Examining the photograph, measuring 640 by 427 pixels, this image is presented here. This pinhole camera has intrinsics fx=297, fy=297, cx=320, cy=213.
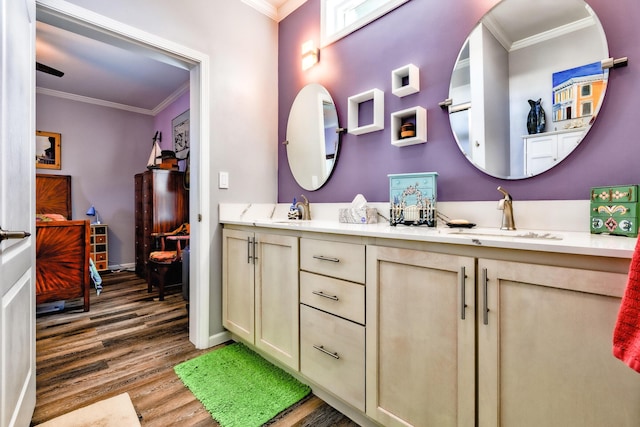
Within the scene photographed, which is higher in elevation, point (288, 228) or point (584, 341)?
point (288, 228)

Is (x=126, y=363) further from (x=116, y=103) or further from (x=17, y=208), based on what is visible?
(x=116, y=103)

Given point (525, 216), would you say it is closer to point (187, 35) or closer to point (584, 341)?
point (584, 341)

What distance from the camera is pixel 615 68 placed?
1.16 meters

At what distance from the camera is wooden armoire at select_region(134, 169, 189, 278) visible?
3994mm

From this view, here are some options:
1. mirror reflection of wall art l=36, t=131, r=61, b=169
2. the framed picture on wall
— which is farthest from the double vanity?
mirror reflection of wall art l=36, t=131, r=61, b=169

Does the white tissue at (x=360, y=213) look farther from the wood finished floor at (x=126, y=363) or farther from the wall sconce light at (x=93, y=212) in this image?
the wall sconce light at (x=93, y=212)

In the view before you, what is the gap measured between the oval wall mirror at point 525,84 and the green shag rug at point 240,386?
157 cm

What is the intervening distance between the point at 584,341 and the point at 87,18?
2618 mm

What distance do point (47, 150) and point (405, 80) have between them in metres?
5.23

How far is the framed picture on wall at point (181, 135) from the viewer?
14.2ft

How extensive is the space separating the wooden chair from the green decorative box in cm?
350

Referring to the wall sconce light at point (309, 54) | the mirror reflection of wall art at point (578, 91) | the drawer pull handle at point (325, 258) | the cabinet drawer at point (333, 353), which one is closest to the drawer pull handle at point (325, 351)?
the cabinet drawer at point (333, 353)

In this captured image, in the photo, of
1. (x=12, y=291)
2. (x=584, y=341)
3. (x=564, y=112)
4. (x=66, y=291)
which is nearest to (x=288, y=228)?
(x=12, y=291)

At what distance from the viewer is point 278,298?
5.65 ft
